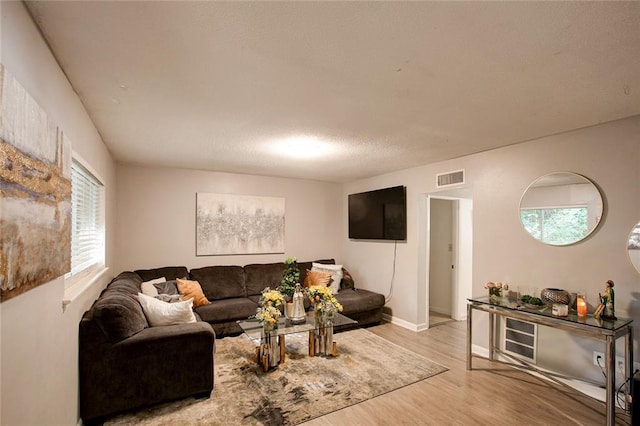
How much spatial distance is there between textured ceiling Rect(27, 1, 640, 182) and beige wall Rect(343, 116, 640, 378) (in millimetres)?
230

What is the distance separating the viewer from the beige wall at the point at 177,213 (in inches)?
178

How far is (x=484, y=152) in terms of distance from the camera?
370 cm

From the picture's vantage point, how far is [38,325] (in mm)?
1409

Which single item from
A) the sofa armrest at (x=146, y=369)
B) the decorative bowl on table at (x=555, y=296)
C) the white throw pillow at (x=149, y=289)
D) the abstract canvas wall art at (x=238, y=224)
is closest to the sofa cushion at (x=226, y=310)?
the white throw pillow at (x=149, y=289)

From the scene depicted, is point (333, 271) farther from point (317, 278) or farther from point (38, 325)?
point (38, 325)

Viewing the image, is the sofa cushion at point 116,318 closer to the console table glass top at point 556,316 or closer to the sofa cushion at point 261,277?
the sofa cushion at point 261,277

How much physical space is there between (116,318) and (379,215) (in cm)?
386

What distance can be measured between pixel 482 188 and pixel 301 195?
313 centimetres

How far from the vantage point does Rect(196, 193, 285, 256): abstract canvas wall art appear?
4.98 meters

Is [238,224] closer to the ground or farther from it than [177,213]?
closer to the ground

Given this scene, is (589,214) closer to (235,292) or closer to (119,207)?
(235,292)

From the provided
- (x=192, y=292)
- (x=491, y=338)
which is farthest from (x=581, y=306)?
(x=192, y=292)

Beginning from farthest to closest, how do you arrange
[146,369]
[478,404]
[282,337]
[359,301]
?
[359,301], [282,337], [478,404], [146,369]

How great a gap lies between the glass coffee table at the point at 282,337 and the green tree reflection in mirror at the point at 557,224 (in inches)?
86.1
